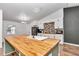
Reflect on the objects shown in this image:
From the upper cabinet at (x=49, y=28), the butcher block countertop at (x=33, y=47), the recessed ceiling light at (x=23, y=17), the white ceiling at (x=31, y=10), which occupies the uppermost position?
→ the white ceiling at (x=31, y=10)

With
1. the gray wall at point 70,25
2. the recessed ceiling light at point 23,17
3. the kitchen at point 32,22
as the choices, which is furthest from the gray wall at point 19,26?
the gray wall at point 70,25

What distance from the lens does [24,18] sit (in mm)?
1336

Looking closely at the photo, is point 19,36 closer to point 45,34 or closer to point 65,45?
point 45,34

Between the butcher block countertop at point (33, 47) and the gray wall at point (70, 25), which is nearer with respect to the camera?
the butcher block countertop at point (33, 47)

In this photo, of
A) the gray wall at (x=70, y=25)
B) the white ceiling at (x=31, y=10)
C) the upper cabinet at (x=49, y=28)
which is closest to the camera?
the white ceiling at (x=31, y=10)

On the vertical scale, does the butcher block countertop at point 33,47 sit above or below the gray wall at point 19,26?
below

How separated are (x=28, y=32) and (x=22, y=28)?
0.12 m

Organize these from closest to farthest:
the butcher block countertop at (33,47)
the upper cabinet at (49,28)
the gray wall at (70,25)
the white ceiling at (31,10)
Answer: the butcher block countertop at (33,47) → the white ceiling at (31,10) → the upper cabinet at (49,28) → the gray wall at (70,25)

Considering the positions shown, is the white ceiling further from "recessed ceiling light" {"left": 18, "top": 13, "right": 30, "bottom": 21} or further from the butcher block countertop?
the butcher block countertop

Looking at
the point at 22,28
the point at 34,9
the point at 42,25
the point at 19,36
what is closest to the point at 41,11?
the point at 34,9

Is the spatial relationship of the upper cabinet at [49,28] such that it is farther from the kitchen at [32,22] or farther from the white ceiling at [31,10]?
the white ceiling at [31,10]

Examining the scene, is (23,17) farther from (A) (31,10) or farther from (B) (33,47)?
(B) (33,47)

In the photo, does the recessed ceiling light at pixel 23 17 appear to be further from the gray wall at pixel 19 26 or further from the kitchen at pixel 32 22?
the gray wall at pixel 19 26

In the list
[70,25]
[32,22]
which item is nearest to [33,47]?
[32,22]
